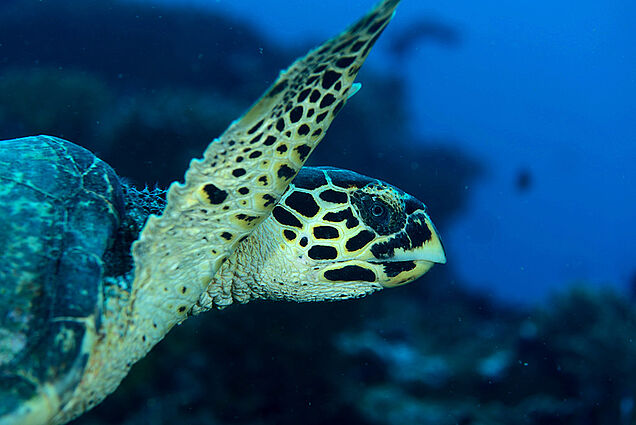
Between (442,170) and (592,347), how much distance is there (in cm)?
466

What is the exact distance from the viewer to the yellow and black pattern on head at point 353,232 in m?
1.75

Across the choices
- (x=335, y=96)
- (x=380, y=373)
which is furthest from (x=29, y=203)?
(x=380, y=373)

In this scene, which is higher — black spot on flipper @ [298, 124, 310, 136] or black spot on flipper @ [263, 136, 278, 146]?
black spot on flipper @ [298, 124, 310, 136]

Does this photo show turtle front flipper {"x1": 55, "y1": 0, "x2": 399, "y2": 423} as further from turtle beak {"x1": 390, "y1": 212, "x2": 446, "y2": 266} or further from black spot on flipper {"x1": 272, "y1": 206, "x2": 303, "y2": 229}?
turtle beak {"x1": 390, "y1": 212, "x2": 446, "y2": 266}

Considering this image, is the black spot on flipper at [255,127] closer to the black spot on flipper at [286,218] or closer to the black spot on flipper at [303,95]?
the black spot on flipper at [303,95]

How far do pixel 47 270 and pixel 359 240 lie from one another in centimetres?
119

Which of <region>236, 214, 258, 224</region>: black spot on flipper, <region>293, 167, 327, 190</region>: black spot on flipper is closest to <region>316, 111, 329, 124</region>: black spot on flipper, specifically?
<region>236, 214, 258, 224</region>: black spot on flipper

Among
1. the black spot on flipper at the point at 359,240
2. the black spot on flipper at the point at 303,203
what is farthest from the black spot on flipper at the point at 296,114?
the black spot on flipper at the point at 359,240

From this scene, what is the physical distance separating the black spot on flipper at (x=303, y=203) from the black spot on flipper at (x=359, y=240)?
21cm

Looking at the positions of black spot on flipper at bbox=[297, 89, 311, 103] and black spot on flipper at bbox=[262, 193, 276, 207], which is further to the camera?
black spot on flipper at bbox=[262, 193, 276, 207]

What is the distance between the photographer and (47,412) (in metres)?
1.06

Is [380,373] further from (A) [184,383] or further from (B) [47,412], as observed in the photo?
(B) [47,412]

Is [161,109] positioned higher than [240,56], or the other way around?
[240,56]

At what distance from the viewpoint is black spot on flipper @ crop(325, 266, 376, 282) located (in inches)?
69.8
